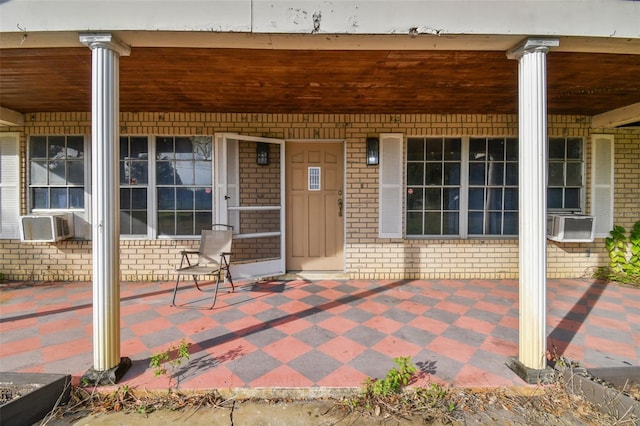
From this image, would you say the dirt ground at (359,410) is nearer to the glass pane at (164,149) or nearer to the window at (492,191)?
the window at (492,191)

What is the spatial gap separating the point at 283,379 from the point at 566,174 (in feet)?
17.0

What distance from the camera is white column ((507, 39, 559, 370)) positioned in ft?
7.15

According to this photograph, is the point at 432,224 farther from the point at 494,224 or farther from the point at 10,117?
the point at 10,117

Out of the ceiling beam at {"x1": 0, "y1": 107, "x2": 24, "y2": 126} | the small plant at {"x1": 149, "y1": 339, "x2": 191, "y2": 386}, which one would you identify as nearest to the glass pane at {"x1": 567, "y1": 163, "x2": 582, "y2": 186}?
the small plant at {"x1": 149, "y1": 339, "x2": 191, "y2": 386}

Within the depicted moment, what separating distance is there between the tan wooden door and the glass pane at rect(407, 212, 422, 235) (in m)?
1.03

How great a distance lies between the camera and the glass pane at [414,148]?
185 inches

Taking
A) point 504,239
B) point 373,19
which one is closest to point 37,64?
point 373,19

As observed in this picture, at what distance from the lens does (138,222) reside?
4547 mm

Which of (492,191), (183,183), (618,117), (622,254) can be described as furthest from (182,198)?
(622,254)

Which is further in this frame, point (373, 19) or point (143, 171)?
point (143, 171)

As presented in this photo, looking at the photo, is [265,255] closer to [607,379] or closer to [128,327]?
[128,327]

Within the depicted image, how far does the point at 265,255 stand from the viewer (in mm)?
4570

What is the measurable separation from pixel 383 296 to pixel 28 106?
5.41 metres

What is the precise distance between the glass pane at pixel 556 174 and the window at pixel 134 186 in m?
6.18
